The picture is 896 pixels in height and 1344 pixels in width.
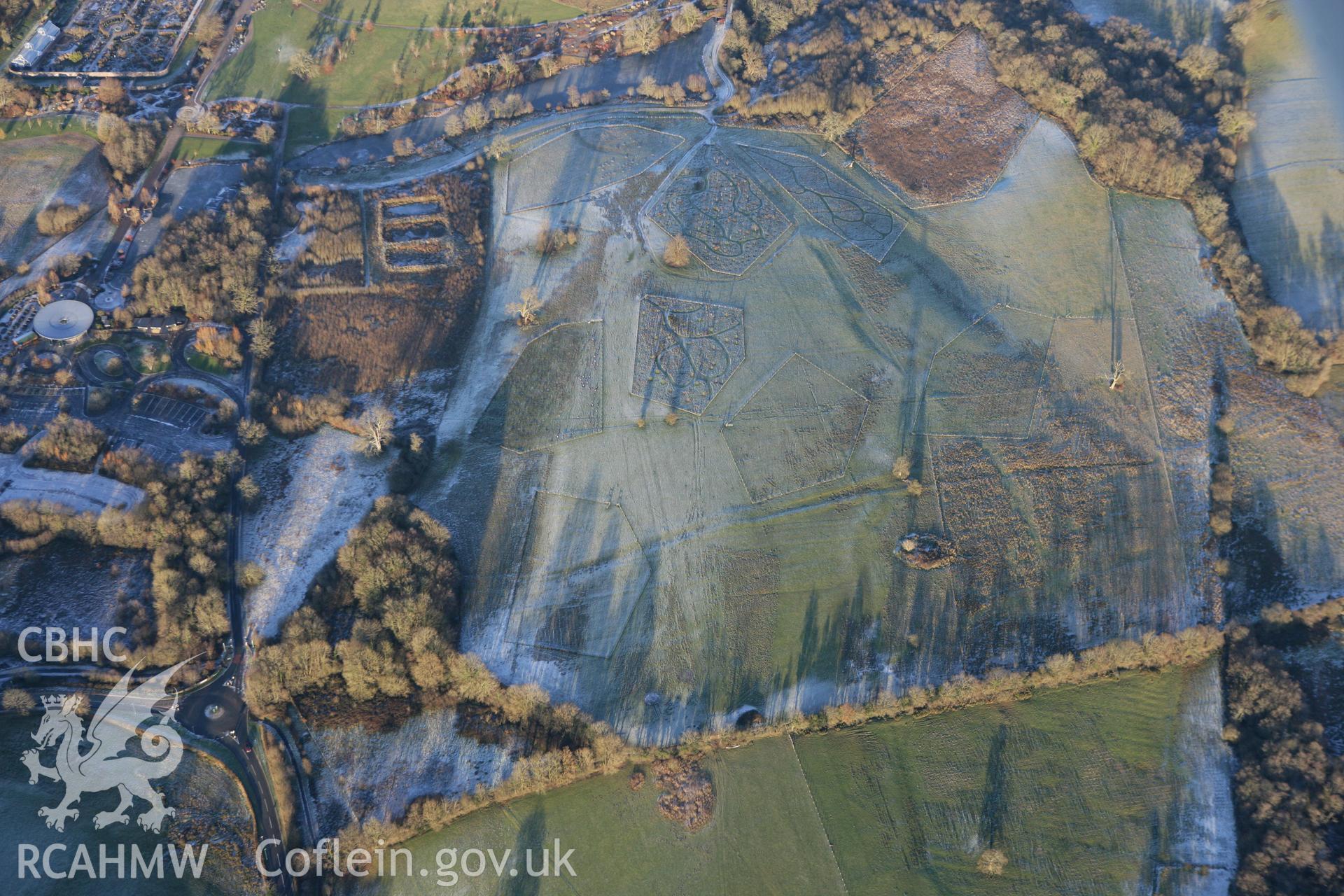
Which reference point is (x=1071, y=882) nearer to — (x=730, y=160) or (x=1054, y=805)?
(x=1054, y=805)

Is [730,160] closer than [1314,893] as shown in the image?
No

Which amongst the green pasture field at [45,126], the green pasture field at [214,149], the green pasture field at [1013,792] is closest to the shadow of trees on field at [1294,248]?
the green pasture field at [1013,792]

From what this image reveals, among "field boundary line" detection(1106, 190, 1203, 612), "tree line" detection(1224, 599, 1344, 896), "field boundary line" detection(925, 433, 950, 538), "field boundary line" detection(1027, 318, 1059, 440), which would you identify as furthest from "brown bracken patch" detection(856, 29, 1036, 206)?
"tree line" detection(1224, 599, 1344, 896)

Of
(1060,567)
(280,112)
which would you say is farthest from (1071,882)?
(280,112)

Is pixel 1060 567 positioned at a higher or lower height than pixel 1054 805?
higher

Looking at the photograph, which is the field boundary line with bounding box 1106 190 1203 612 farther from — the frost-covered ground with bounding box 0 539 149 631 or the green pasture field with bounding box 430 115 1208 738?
the frost-covered ground with bounding box 0 539 149 631

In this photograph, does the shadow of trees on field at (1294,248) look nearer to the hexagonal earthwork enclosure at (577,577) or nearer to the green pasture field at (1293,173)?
the green pasture field at (1293,173)

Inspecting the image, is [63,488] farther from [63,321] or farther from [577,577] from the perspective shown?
[577,577]
